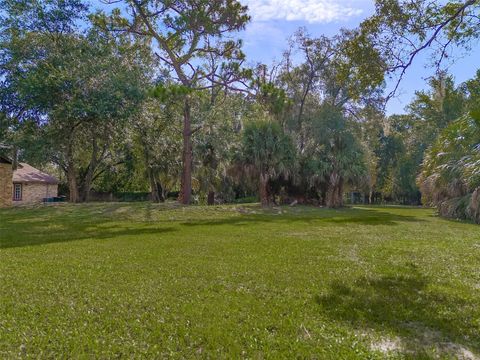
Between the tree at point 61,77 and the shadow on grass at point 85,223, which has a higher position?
the tree at point 61,77

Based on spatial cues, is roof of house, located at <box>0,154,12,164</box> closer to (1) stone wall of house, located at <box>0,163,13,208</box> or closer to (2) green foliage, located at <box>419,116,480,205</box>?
(1) stone wall of house, located at <box>0,163,13,208</box>

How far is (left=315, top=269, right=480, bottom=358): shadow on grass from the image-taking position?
357cm

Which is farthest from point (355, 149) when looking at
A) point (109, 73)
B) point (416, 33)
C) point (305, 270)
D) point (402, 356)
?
point (402, 356)

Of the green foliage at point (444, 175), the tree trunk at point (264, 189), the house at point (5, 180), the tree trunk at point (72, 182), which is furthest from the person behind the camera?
the tree trunk at point (264, 189)

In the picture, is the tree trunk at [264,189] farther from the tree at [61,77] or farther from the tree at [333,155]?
the tree at [61,77]

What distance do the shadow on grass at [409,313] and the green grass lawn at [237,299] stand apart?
15 mm

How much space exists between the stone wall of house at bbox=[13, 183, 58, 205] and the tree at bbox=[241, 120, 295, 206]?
19669 millimetres

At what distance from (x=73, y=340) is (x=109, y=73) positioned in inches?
632

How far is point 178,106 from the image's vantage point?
2303 centimetres

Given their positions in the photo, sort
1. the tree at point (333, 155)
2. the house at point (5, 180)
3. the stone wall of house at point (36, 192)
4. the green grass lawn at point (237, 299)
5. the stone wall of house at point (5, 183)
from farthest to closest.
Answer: the stone wall of house at point (36, 192)
the tree at point (333, 155)
the stone wall of house at point (5, 183)
the house at point (5, 180)
the green grass lawn at point (237, 299)

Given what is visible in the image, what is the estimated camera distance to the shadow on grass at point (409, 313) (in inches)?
141

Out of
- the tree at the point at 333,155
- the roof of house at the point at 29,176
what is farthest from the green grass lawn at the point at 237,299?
the roof of house at the point at 29,176

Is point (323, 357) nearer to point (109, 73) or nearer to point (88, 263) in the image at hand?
point (88, 263)

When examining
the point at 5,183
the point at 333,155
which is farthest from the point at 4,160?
the point at 333,155
